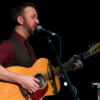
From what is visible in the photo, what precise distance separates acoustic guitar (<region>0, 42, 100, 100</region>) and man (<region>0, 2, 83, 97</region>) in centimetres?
6

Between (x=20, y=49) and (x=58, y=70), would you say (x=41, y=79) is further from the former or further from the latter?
(x=20, y=49)

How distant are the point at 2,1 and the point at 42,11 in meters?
0.82

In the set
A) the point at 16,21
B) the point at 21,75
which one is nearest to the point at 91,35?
the point at 16,21

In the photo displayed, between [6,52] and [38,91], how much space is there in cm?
64

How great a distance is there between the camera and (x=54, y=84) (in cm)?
188

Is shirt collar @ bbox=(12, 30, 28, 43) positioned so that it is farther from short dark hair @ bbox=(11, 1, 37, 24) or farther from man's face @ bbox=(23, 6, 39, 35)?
short dark hair @ bbox=(11, 1, 37, 24)

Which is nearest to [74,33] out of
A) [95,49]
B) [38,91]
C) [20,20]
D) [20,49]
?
[95,49]

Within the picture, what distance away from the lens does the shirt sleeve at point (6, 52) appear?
5.22ft

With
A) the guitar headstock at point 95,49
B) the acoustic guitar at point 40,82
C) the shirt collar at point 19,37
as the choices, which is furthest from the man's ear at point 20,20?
the guitar headstock at point 95,49

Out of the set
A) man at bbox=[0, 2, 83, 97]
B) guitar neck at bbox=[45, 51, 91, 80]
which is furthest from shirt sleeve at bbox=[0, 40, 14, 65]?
guitar neck at bbox=[45, 51, 91, 80]

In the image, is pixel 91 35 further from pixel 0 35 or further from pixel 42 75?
pixel 0 35

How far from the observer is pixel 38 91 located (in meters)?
1.65

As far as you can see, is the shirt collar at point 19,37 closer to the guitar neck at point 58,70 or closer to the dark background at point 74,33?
the dark background at point 74,33

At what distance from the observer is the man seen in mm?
1504
